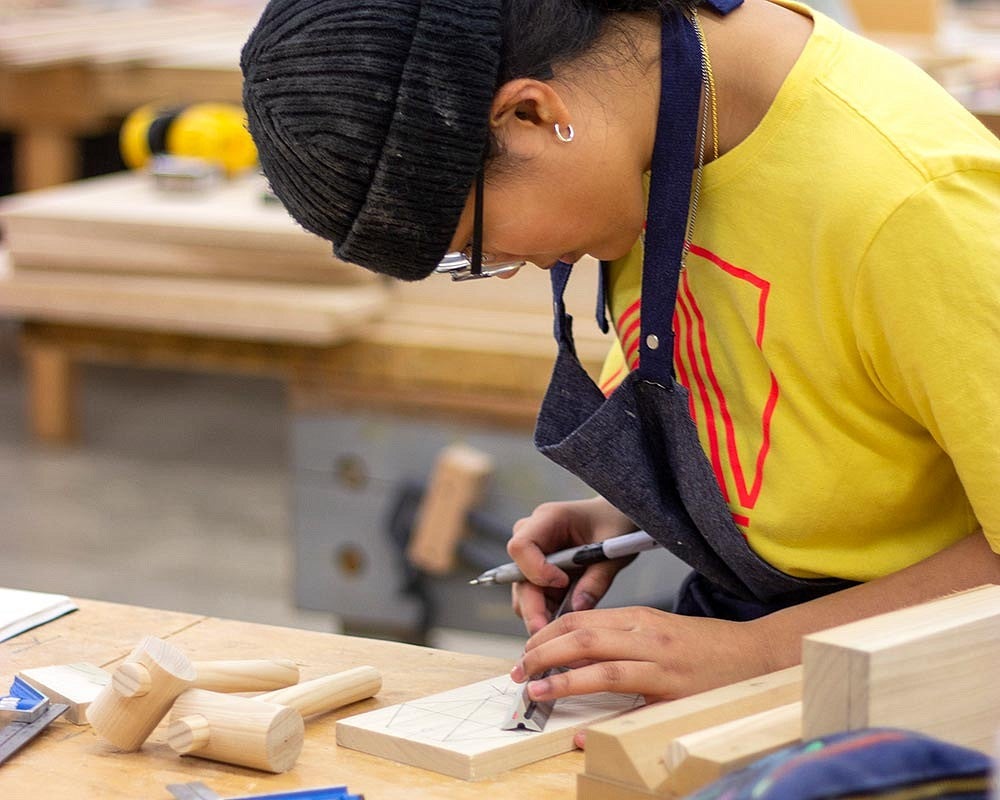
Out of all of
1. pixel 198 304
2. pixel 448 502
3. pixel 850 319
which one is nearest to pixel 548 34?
pixel 850 319

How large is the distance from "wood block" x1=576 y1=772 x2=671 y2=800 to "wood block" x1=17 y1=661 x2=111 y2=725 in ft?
1.31

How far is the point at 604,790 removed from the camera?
902mm

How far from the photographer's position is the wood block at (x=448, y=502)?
7.46 feet

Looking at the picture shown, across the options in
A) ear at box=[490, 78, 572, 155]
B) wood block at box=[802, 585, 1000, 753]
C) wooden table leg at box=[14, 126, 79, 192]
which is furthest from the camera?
wooden table leg at box=[14, 126, 79, 192]

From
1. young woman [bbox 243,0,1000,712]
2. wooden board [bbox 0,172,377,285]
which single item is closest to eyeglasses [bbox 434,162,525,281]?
young woman [bbox 243,0,1000,712]

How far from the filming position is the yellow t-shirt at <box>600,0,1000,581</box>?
3.29 ft

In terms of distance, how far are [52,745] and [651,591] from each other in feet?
4.19

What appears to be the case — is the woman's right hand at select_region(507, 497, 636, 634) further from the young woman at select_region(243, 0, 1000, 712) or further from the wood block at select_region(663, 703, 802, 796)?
the wood block at select_region(663, 703, 802, 796)

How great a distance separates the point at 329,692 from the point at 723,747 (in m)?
0.36

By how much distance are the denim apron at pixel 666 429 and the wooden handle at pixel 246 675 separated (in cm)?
29

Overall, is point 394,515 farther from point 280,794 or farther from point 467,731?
point 280,794

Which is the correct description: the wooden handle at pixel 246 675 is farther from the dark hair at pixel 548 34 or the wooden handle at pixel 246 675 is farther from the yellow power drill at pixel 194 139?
the yellow power drill at pixel 194 139

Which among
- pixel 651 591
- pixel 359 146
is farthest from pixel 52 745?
pixel 651 591

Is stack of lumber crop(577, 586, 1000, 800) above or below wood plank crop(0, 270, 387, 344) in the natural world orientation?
above
